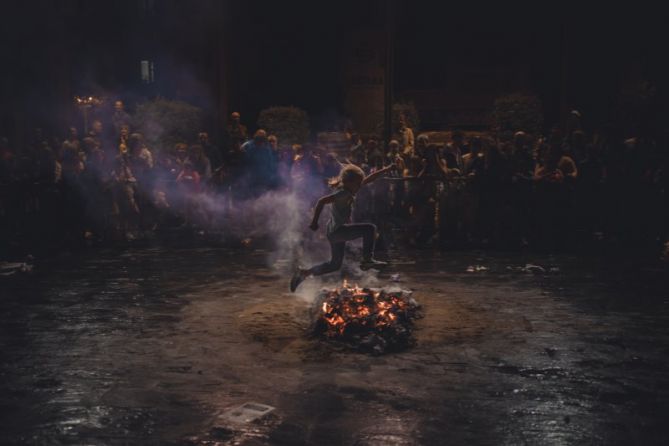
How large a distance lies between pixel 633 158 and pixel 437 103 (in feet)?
49.3

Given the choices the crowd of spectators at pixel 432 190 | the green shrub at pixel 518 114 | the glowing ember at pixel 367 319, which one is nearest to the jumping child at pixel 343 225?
the glowing ember at pixel 367 319

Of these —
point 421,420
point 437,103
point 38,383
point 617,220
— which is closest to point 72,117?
point 437,103

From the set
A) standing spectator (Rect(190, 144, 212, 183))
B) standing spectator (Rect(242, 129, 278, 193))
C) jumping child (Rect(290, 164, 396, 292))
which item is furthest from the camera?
standing spectator (Rect(190, 144, 212, 183))

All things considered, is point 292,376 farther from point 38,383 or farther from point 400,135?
point 400,135

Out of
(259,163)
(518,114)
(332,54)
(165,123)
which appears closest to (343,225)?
(259,163)

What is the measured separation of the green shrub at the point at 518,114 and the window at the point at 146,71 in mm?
27830

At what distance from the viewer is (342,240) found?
9.98 m

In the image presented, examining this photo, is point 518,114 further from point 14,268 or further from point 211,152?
point 14,268

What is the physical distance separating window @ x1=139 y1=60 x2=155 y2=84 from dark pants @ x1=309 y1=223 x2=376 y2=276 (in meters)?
39.2

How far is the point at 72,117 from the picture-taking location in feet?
86.9

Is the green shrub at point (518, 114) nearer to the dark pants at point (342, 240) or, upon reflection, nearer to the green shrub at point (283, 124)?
the green shrub at point (283, 124)

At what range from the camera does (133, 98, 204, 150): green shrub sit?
2127 cm

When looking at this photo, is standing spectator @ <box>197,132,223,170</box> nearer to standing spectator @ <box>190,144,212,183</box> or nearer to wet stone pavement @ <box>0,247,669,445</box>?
standing spectator @ <box>190,144,212,183</box>

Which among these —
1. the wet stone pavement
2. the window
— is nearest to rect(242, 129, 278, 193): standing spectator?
the wet stone pavement
